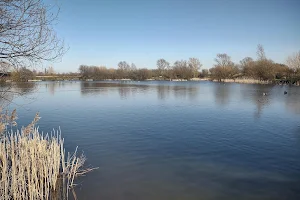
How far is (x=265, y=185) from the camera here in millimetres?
5824

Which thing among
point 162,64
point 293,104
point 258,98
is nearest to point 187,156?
point 293,104

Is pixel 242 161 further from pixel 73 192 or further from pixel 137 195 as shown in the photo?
pixel 73 192

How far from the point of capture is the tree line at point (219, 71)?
181 feet

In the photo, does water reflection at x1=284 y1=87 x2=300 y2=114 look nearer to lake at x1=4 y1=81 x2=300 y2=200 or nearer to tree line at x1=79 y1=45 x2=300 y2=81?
lake at x1=4 y1=81 x2=300 y2=200

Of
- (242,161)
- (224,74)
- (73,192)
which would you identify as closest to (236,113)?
(242,161)

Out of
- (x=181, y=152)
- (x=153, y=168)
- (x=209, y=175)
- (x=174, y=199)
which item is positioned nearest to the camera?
(x=174, y=199)

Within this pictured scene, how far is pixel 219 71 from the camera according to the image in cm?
7456

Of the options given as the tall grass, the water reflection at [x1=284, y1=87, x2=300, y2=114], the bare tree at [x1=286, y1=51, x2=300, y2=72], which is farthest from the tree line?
the tall grass

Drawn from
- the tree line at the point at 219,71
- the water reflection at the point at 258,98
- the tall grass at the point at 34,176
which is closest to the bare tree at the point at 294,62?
the tree line at the point at 219,71

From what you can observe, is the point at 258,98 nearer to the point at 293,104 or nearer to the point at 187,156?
the point at 293,104

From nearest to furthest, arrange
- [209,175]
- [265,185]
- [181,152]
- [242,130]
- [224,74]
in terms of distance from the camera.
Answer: [265,185] < [209,175] < [181,152] < [242,130] < [224,74]

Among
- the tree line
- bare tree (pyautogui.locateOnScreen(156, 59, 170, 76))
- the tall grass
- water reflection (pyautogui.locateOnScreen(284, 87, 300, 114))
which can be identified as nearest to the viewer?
the tall grass

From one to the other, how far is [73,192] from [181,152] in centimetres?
407

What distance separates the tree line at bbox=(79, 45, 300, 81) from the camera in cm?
5515
